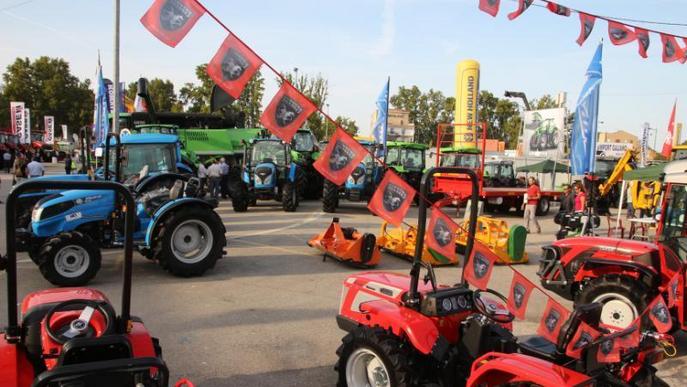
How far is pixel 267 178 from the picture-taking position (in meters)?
14.5

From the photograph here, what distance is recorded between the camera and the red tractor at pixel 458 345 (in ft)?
8.95

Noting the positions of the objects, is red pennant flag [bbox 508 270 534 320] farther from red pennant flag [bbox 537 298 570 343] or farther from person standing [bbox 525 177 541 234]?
person standing [bbox 525 177 541 234]

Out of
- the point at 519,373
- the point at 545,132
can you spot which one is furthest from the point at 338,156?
the point at 545,132

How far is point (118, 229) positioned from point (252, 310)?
2.70 m

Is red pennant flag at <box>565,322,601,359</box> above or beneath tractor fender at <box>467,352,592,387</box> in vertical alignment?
above

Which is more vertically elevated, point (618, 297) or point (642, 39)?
point (642, 39)

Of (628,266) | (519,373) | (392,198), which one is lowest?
(519,373)

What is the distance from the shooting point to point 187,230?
24.2 ft

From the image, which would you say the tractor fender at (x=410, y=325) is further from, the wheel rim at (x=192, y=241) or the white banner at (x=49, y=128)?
the white banner at (x=49, y=128)

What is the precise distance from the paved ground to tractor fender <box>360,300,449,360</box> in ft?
2.95

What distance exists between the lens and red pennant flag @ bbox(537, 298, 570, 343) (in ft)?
11.3

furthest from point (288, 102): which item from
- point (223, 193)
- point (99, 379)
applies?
point (223, 193)

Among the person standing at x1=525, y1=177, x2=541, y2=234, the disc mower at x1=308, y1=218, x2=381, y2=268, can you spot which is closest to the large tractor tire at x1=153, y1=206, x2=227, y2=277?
the disc mower at x1=308, y1=218, x2=381, y2=268

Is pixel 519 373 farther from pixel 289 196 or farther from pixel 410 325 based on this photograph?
pixel 289 196
